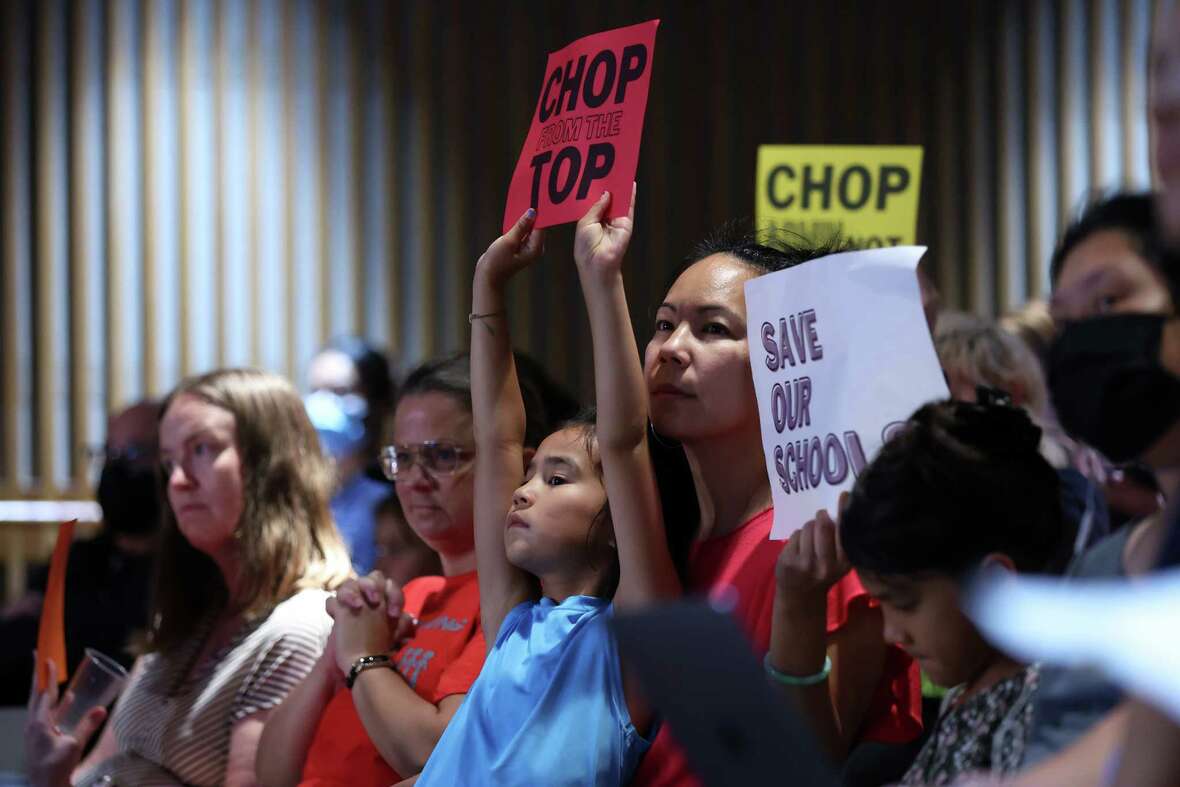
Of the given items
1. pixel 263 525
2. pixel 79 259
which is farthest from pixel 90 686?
pixel 79 259

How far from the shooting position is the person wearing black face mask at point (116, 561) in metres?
3.44

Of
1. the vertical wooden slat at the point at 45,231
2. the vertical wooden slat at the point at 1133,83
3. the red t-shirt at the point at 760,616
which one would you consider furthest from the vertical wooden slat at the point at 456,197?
the red t-shirt at the point at 760,616

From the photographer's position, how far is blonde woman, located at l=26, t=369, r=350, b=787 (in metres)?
2.56

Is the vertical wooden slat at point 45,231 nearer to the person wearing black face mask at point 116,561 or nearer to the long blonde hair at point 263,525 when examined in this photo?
the person wearing black face mask at point 116,561

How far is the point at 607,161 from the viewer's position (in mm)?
1865

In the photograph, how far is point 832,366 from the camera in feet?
5.36

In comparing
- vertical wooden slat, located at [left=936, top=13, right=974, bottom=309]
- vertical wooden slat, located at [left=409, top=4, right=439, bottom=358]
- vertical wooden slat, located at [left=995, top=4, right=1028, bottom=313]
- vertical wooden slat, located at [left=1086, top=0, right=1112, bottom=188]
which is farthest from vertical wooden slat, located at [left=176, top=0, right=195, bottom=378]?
vertical wooden slat, located at [left=1086, top=0, right=1112, bottom=188]

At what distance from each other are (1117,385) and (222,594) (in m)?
2.04

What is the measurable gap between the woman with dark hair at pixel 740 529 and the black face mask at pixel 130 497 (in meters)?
1.88

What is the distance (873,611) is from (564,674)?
0.36 meters

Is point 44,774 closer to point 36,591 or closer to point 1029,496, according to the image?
point 36,591

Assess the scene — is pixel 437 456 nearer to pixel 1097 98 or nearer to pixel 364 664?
pixel 364 664

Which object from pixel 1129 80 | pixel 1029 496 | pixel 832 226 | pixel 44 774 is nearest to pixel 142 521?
pixel 44 774

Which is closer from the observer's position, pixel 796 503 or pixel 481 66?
pixel 796 503
